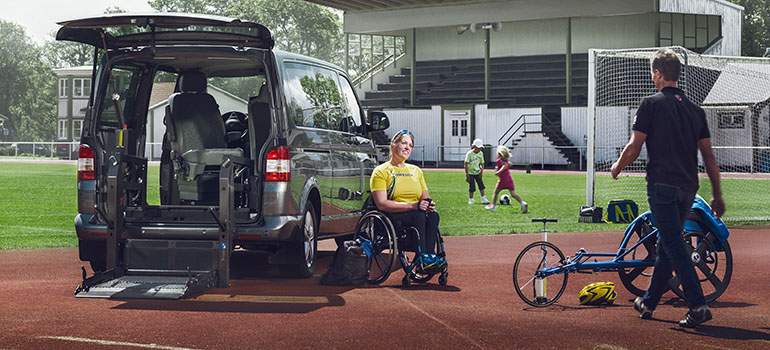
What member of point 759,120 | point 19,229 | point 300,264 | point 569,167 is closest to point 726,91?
point 759,120

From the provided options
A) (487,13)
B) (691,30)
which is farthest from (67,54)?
(691,30)

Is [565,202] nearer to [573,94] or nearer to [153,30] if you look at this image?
[153,30]

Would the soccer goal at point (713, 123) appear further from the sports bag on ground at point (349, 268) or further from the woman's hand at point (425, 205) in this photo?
the sports bag on ground at point (349, 268)

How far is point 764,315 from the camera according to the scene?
7.88 meters

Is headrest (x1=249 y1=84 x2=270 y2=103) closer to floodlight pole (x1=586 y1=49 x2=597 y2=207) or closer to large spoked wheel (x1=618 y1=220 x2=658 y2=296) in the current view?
large spoked wheel (x1=618 y1=220 x2=658 y2=296)

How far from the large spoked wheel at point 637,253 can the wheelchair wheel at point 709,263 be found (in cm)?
29

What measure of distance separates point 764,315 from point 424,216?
3177 millimetres

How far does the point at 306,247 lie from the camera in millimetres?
9742

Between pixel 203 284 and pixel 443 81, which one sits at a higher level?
pixel 443 81

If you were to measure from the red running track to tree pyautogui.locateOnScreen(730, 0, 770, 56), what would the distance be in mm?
67590

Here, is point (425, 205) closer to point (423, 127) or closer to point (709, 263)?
point (709, 263)

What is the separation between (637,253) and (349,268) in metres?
2.65

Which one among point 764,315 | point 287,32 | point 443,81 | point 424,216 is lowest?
point 764,315

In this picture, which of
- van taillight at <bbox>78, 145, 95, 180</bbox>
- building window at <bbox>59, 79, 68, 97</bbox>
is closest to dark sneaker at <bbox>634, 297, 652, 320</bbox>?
van taillight at <bbox>78, 145, 95, 180</bbox>
